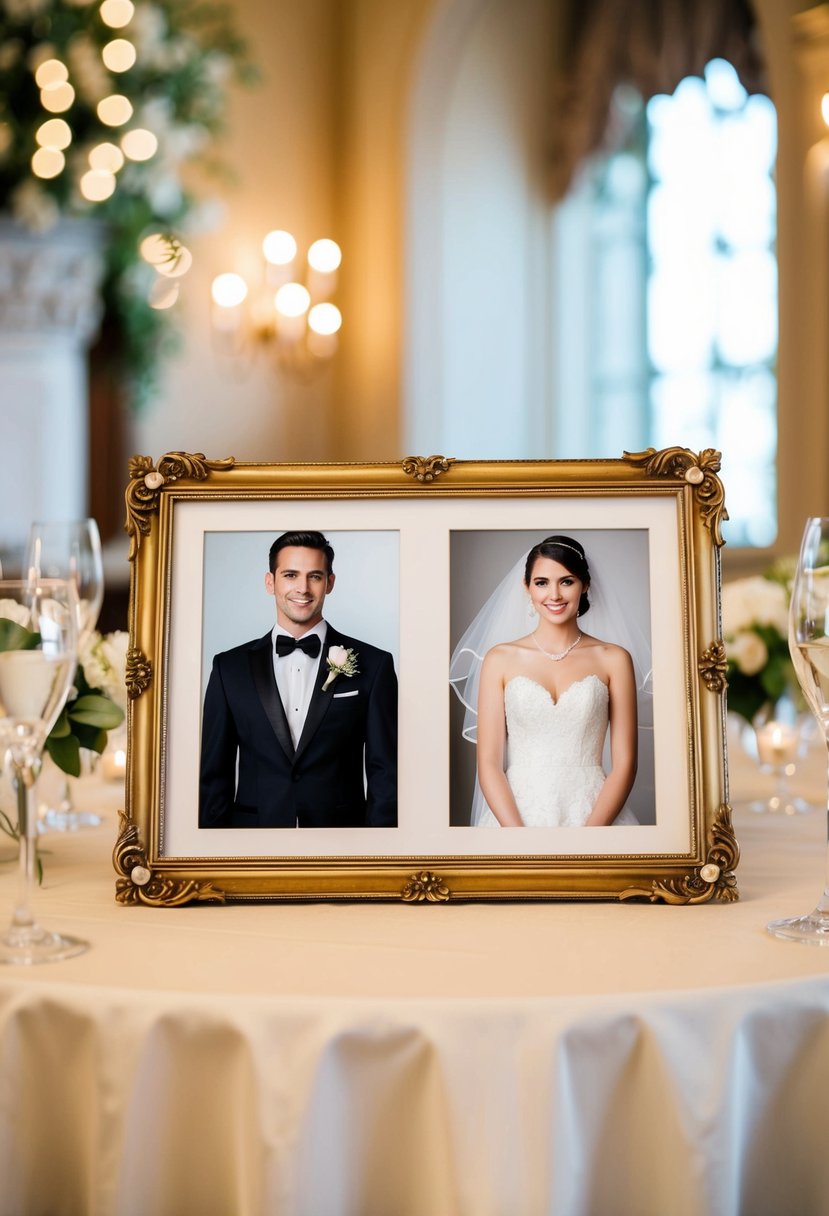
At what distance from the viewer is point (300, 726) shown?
115 cm

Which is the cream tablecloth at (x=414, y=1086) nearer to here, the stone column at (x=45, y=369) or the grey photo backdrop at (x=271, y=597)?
the grey photo backdrop at (x=271, y=597)

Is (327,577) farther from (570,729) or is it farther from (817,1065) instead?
(817,1065)

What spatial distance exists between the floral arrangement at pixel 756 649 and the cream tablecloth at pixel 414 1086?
1001 mm

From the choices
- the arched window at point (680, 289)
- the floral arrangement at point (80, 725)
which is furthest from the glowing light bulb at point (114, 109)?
the floral arrangement at point (80, 725)

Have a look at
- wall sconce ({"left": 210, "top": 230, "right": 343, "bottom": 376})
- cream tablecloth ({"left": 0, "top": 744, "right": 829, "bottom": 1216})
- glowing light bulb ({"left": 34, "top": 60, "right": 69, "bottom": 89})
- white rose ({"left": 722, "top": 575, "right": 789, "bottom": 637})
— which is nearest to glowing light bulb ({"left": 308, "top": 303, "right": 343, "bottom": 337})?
wall sconce ({"left": 210, "top": 230, "right": 343, "bottom": 376})

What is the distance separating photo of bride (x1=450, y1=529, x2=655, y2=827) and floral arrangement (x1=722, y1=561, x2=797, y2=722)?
2.48 feet

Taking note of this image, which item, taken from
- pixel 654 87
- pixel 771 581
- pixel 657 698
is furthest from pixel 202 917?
pixel 654 87

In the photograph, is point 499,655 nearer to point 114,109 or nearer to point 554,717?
point 554,717

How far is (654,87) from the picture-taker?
6.61m

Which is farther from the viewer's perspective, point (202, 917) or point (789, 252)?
point (789, 252)

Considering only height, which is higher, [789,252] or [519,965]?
[789,252]

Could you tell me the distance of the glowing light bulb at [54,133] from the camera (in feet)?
15.8

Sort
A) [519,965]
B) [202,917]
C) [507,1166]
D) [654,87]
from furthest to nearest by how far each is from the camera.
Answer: [654,87], [202,917], [519,965], [507,1166]

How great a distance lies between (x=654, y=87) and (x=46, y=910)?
6.39 m
